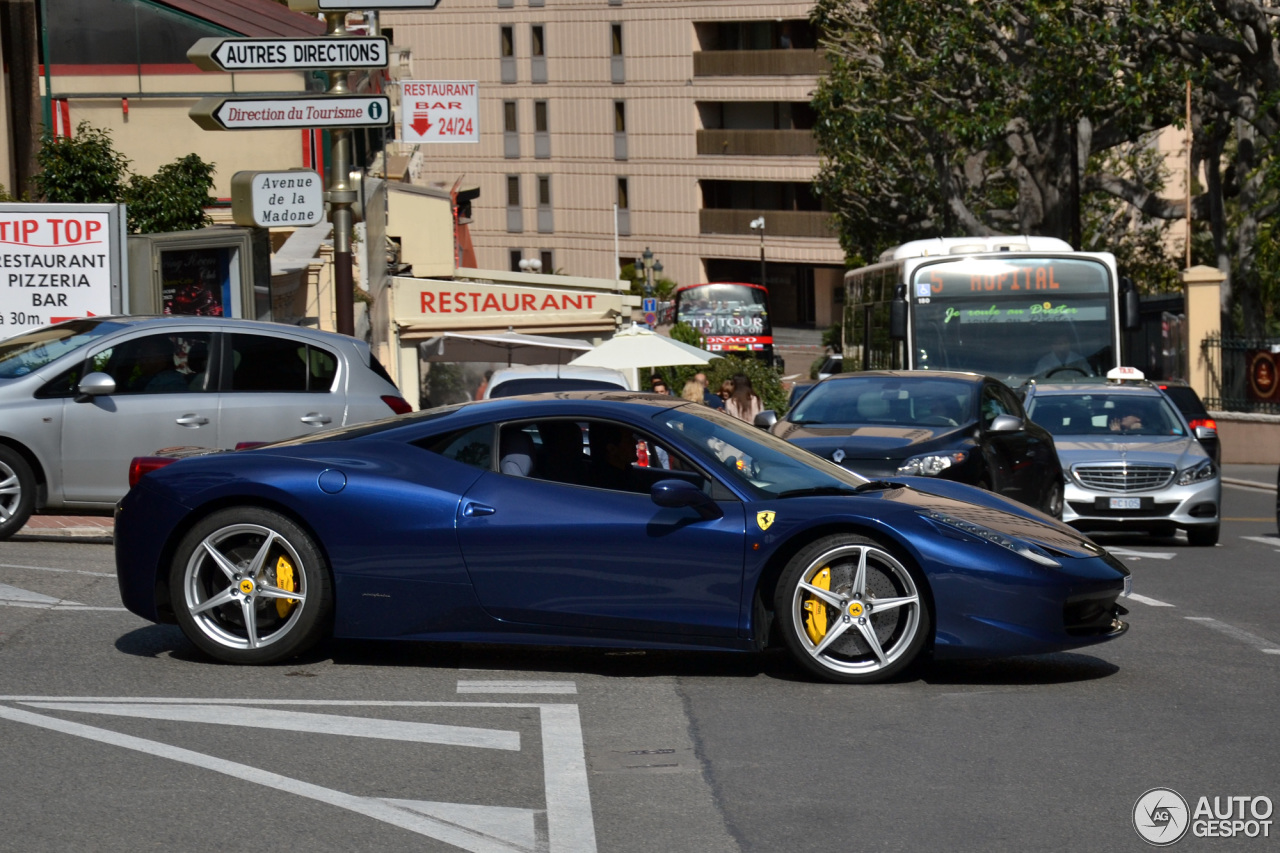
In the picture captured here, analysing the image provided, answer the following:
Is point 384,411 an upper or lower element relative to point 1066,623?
upper

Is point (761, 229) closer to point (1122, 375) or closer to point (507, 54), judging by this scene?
point (507, 54)

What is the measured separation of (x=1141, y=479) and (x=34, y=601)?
10916mm

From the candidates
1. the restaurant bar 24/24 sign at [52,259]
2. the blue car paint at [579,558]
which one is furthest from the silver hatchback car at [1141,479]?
the restaurant bar 24/24 sign at [52,259]

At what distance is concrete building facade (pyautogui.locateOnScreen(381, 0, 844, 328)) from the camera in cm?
7100

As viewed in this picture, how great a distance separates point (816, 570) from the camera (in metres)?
7.29

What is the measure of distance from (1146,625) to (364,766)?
538cm

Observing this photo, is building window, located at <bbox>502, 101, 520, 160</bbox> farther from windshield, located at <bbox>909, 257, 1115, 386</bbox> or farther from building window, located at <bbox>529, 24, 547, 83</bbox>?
windshield, located at <bbox>909, 257, 1115, 386</bbox>

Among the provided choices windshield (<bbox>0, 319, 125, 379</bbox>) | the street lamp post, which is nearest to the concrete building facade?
the street lamp post

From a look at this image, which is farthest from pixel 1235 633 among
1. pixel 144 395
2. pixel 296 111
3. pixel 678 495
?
pixel 296 111

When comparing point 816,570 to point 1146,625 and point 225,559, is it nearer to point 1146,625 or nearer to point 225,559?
point 225,559

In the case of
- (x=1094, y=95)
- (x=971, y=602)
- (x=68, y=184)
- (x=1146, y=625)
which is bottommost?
(x=1146, y=625)

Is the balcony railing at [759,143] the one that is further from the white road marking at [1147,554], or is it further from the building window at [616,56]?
the white road marking at [1147,554]

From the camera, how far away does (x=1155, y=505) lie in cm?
1638

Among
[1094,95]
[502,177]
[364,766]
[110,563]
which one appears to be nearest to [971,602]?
[364,766]
